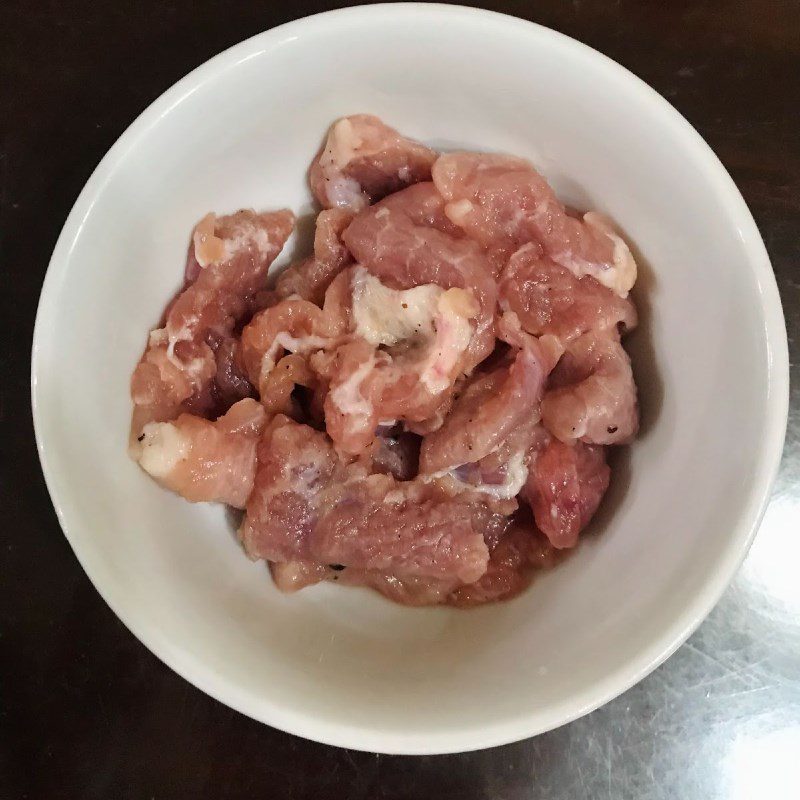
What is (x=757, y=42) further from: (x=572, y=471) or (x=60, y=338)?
(x=60, y=338)

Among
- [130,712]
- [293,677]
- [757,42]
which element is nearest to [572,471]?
[293,677]

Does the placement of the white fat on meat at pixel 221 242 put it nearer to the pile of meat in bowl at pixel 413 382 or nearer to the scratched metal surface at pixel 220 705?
the pile of meat in bowl at pixel 413 382

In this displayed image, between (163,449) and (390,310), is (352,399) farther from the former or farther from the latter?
(163,449)

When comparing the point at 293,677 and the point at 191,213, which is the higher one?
the point at 191,213

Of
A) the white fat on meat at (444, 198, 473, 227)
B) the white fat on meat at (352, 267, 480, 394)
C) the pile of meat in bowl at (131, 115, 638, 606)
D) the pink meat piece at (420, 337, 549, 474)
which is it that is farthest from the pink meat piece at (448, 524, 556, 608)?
the white fat on meat at (444, 198, 473, 227)

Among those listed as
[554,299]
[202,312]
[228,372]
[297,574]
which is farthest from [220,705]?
[554,299]

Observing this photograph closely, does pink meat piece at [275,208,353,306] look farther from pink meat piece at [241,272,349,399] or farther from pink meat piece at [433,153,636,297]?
pink meat piece at [433,153,636,297]
